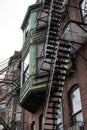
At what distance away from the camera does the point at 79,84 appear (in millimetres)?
12242

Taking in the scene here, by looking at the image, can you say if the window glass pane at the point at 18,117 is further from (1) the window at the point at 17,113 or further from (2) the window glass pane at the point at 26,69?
(2) the window glass pane at the point at 26,69

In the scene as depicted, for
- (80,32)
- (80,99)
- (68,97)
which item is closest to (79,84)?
(80,99)

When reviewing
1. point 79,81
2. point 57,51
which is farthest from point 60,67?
point 79,81

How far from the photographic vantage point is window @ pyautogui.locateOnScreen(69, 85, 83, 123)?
40.5 feet

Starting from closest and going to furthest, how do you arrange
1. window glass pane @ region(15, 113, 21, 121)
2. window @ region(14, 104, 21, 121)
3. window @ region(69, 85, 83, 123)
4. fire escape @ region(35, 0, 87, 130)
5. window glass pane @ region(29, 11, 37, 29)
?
fire escape @ region(35, 0, 87, 130), window @ region(69, 85, 83, 123), window glass pane @ region(29, 11, 37, 29), window glass pane @ region(15, 113, 21, 121), window @ region(14, 104, 21, 121)

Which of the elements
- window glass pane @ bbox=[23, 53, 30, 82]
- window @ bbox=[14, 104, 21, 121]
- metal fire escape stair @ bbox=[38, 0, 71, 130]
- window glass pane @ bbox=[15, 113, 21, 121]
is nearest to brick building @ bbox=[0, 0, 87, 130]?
metal fire escape stair @ bbox=[38, 0, 71, 130]

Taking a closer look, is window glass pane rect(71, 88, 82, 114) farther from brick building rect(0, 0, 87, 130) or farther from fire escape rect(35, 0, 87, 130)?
fire escape rect(35, 0, 87, 130)

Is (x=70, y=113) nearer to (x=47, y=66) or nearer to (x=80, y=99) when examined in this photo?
(x=80, y=99)

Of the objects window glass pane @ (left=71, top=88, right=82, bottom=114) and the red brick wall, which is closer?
the red brick wall

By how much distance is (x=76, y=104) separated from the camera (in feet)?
42.0

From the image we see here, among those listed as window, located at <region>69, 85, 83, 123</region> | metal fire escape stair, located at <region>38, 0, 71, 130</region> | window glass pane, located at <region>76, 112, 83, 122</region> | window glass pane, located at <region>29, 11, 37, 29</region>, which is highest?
window glass pane, located at <region>29, 11, 37, 29</region>

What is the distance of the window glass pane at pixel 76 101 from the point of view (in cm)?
1253

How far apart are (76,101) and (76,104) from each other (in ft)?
0.50

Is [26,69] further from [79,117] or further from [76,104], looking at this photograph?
[79,117]
